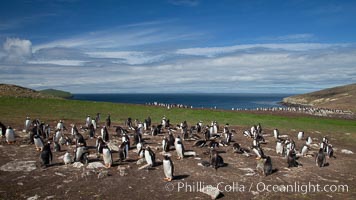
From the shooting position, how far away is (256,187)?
15.3m

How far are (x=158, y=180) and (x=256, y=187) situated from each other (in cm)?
461

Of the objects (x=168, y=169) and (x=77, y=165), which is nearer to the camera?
(x=168, y=169)

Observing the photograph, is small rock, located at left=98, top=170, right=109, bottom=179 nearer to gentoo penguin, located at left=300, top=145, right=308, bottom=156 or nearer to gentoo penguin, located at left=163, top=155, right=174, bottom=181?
gentoo penguin, located at left=163, top=155, right=174, bottom=181

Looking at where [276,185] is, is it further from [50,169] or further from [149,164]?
[50,169]

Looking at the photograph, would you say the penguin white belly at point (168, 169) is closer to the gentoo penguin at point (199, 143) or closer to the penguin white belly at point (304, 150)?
the gentoo penguin at point (199, 143)

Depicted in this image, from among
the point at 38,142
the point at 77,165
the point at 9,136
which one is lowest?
the point at 77,165

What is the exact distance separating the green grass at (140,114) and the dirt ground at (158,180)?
17.9 m

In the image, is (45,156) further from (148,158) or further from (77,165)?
(148,158)

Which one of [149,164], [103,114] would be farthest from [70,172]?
[103,114]

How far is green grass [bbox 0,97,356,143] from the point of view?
38469mm

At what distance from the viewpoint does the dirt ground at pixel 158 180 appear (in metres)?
13.8

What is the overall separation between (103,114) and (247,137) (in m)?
20.6

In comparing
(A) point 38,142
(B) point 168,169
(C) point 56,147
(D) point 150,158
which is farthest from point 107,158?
(A) point 38,142

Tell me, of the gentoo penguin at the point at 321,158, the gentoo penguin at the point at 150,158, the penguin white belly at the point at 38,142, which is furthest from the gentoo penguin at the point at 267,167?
the penguin white belly at the point at 38,142
